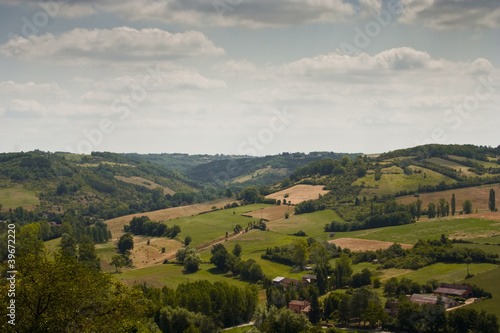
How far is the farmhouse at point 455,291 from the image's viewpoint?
85.6 m

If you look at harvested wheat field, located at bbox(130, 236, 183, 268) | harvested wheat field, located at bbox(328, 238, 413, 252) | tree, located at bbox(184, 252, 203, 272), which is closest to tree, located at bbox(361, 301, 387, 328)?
harvested wheat field, located at bbox(328, 238, 413, 252)

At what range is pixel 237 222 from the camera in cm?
18600

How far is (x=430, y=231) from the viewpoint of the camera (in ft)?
479

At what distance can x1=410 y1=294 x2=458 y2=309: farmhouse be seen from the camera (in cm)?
8028

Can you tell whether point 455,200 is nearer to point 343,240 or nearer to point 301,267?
point 343,240

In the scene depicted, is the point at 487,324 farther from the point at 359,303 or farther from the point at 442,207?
the point at 442,207

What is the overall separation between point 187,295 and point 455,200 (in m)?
138

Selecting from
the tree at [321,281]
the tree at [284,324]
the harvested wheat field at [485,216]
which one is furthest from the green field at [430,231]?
the tree at [284,324]

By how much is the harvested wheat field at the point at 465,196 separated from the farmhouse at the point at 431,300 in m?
105

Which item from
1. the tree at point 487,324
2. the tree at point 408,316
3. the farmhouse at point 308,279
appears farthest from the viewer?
the farmhouse at point 308,279

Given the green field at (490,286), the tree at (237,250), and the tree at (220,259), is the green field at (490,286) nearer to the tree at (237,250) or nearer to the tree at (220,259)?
the tree at (220,259)

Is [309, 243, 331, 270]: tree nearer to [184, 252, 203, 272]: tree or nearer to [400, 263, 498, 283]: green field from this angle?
[400, 263, 498, 283]: green field

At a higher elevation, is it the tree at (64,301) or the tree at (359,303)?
the tree at (64,301)

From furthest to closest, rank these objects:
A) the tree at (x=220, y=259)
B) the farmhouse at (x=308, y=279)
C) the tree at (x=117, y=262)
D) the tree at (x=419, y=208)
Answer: the tree at (x=419, y=208) < the tree at (x=117, y=262) < the tree at (x=220, y=259) < the farmhouse at (x=308, y=279)
